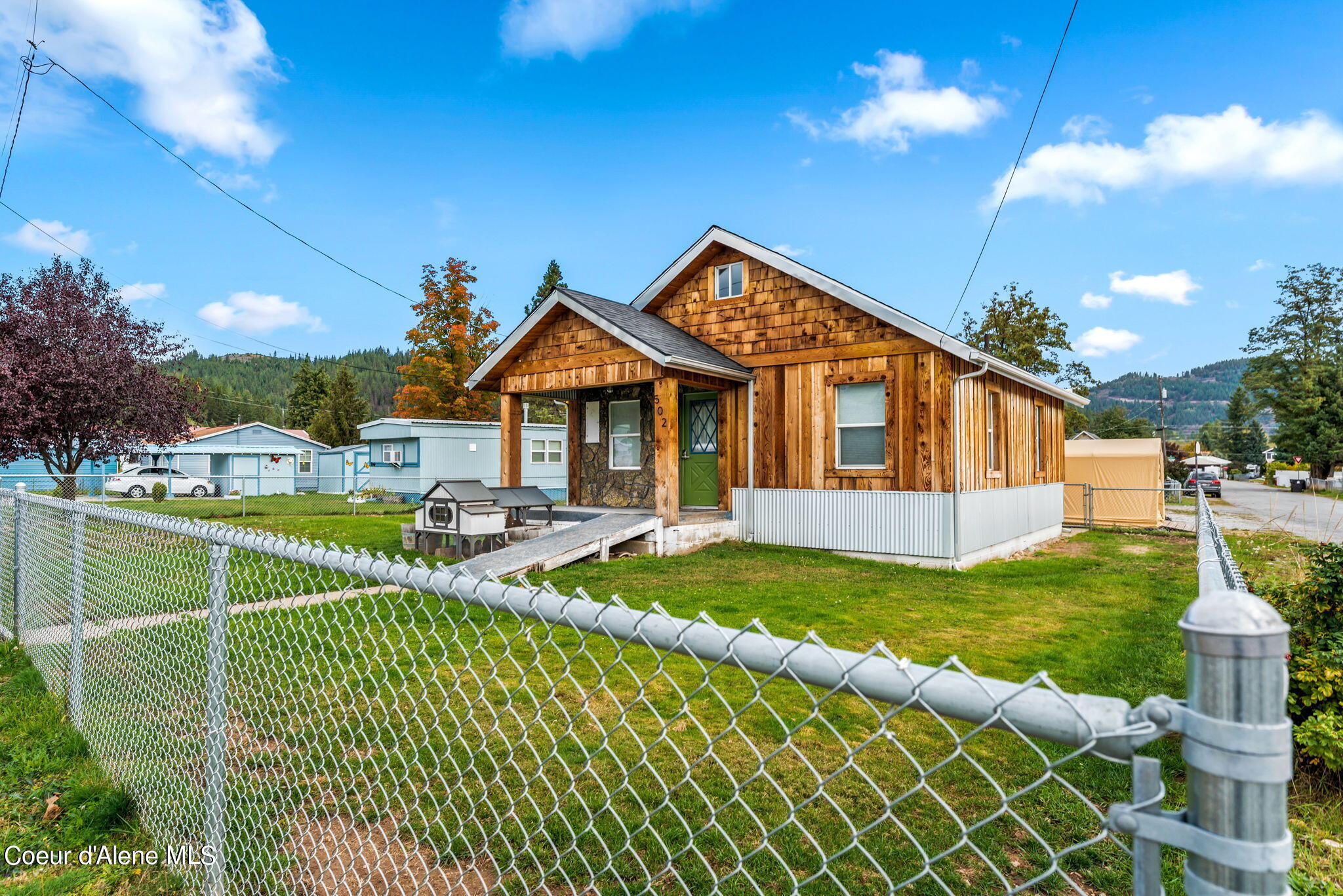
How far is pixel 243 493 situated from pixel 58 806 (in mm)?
15838

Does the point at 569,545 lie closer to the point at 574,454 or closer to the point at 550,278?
the point at 574,454

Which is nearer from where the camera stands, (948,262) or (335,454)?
(948,262)

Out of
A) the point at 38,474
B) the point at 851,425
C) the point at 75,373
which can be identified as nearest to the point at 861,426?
the point at 851,425

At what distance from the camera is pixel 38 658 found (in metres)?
5.22

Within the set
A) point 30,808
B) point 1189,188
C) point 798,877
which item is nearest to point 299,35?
point 30,808

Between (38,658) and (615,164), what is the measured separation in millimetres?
21219

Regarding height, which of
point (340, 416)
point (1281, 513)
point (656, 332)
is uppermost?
point (340, 416)

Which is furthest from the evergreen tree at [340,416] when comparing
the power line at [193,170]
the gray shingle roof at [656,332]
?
the gray shingle roof at [656,332]

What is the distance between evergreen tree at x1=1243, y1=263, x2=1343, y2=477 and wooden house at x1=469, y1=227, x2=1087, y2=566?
4125 cm

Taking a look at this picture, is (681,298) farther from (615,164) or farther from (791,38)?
(615,164)

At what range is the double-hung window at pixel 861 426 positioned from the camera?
11.5 metres

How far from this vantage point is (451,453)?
25.8m

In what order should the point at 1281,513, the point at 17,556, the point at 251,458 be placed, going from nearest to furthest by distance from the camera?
the point at 17,556 → the point at 1281,513 → the point at 251,458

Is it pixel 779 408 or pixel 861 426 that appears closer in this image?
pixel 861 426
